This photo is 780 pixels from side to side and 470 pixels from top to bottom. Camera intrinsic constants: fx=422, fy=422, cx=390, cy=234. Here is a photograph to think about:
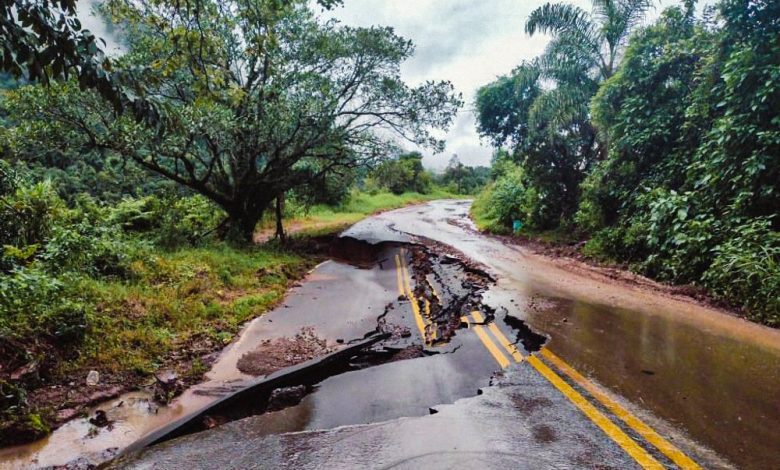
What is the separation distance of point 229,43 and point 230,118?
2535 millimetres

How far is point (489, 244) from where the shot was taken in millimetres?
16078

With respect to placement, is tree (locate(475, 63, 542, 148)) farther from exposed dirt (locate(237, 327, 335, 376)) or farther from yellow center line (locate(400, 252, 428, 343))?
exposed dirt (locate(237, 327, 335, 376))

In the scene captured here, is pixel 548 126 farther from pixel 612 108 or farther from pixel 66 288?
pixel 66 288

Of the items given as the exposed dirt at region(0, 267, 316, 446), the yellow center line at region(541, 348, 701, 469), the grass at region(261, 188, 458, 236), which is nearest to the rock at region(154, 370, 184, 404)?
the exposed dirt at region(0, 267, 316, 446)

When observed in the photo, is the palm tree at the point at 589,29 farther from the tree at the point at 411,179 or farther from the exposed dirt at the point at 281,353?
the tree at the point at 411,179

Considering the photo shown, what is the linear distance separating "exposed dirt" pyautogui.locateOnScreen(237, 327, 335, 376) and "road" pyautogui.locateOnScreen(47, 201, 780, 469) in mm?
159

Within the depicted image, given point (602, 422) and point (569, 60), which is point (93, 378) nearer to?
point (602, 422)

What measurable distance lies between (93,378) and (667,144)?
1390cm

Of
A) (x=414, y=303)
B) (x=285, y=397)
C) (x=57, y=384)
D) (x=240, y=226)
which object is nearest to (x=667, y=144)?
(x=414, y=303)

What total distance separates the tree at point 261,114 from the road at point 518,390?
5.73 metres

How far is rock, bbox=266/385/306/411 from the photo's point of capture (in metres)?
4.19

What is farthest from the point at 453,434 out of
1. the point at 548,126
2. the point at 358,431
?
the point at 548,126

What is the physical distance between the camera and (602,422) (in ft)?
11.0

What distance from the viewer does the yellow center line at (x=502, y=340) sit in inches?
194
